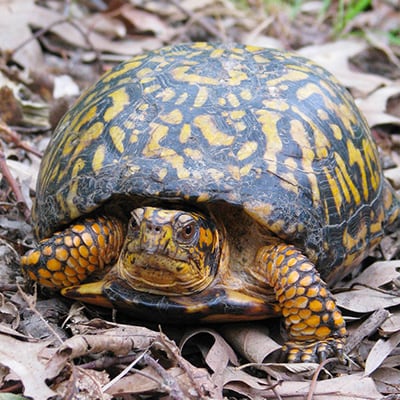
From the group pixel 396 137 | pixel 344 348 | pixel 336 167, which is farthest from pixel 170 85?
pixel 396 137

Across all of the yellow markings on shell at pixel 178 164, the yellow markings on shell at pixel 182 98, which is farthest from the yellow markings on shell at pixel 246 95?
the yellow markings on shell at pixel 178 164

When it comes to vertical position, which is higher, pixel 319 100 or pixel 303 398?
pixel 319 100

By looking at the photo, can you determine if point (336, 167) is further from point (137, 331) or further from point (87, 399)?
point (87, 399)

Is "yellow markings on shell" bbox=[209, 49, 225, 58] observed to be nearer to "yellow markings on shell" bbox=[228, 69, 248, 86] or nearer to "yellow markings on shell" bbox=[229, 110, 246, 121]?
"yellow markings on shell" bbox=[228, 69, 248, 86]

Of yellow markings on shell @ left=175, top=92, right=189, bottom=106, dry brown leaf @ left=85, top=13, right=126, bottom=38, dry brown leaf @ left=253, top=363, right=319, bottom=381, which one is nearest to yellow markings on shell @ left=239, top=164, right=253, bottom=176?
yellow markings on shell @ left=175, top=92, right=189, bottom=106

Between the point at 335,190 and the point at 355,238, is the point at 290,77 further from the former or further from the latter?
the point at 355,238
